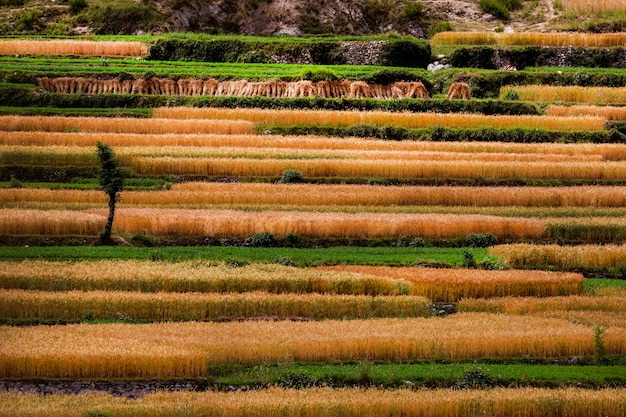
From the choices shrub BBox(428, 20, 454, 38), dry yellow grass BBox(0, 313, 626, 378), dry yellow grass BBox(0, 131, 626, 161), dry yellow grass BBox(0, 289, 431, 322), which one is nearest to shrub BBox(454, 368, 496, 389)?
dry yellow grass BBox(0, 313, 626, 378)

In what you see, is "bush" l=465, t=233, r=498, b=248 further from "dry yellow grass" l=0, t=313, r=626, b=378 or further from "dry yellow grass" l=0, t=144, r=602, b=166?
"dry yellow grass" l=0, t=144, r=602, b=166

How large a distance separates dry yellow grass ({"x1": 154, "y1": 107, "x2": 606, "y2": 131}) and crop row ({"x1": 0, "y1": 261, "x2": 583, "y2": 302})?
24.2 m

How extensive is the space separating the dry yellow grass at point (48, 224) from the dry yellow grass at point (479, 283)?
1006cm

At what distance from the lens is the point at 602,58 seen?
72438 millimetres

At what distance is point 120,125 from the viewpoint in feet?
190

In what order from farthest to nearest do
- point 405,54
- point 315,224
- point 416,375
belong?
1. point 405,54
2. point 315,224
3. point 416,375

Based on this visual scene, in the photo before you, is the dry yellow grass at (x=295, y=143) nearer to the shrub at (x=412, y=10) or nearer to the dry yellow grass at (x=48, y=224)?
the dry yellow grass at (x=48, y=224)

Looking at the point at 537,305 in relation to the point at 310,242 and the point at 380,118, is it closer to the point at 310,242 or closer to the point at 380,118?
the point at 310,242

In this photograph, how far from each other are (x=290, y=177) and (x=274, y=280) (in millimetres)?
15734

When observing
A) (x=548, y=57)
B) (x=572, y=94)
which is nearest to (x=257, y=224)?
(x=572, y=94)

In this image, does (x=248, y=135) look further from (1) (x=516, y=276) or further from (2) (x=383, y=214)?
(1) (x=516, y=276)

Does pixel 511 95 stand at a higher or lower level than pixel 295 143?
higher

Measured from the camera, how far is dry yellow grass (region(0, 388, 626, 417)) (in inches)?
926

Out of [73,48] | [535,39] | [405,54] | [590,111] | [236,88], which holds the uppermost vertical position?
[73,48]
